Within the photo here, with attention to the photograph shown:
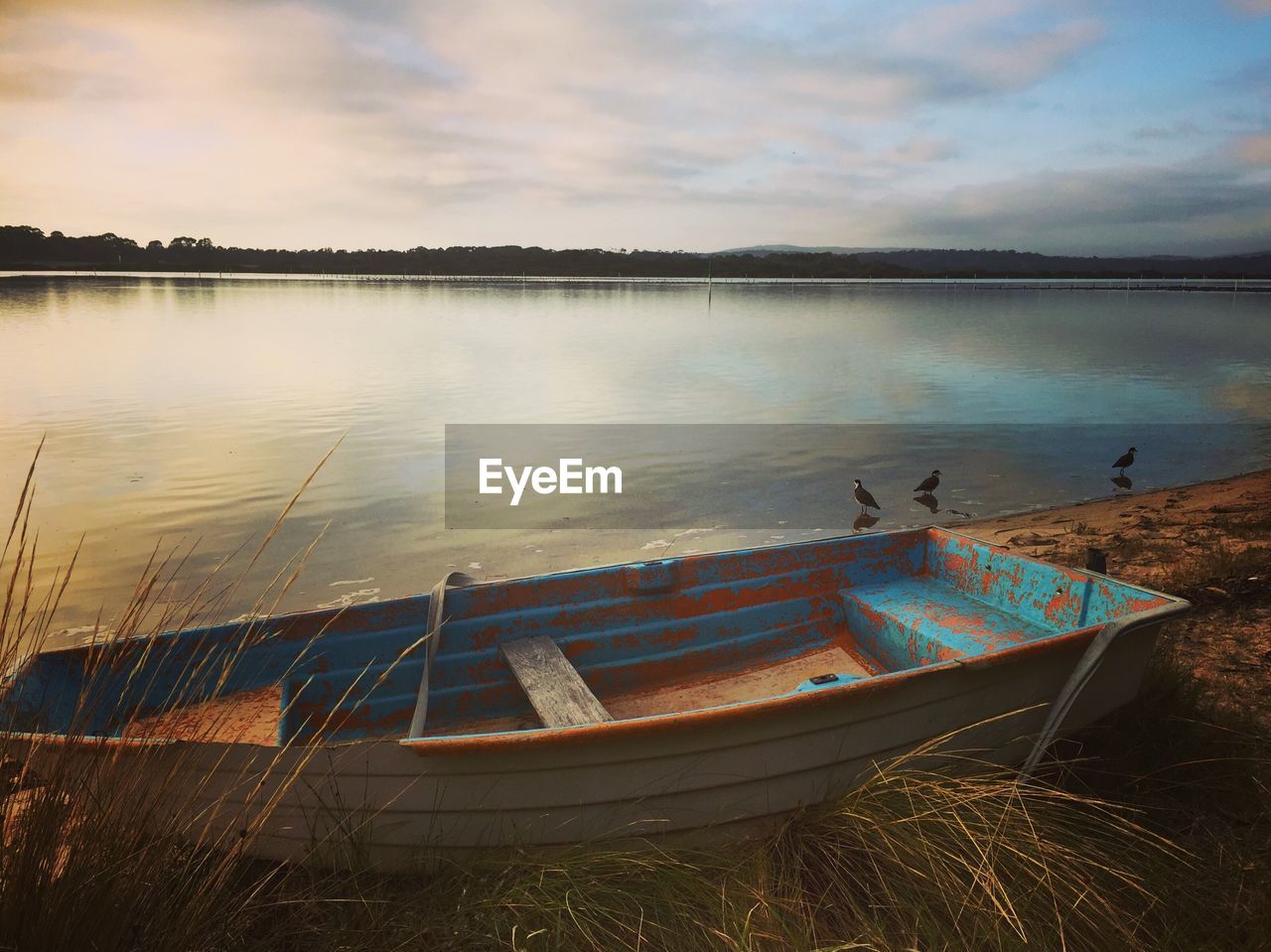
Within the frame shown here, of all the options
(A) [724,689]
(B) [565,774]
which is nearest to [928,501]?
(A) [724,689]

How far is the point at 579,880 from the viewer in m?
3.05

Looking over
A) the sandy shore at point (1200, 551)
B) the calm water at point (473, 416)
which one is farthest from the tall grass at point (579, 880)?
the calm water at point (473, 416)

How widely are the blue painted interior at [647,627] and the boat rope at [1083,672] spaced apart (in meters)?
0.56

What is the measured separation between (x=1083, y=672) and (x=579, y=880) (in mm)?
2587

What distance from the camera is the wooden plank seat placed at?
3916mm

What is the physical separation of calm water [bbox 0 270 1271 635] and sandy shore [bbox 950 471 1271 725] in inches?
46.8

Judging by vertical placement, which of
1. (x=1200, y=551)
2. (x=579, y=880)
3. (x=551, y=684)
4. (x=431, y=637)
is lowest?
(x=579, y=880)

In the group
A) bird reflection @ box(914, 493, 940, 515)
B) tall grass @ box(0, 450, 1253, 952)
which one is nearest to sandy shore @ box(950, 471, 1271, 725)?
bird reflection @ box(914, 493, 940, 515)

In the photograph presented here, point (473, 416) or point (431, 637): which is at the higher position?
point (431, 637)

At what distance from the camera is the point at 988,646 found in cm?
471

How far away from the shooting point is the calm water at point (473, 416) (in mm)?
9523

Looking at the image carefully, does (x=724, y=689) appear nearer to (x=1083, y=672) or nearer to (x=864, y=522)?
(x=1083, y=672)

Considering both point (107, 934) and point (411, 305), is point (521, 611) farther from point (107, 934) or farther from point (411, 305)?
point (411, 305)

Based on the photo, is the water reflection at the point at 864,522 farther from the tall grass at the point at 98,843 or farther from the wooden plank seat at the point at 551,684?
the tall grass at the point at 98,843
